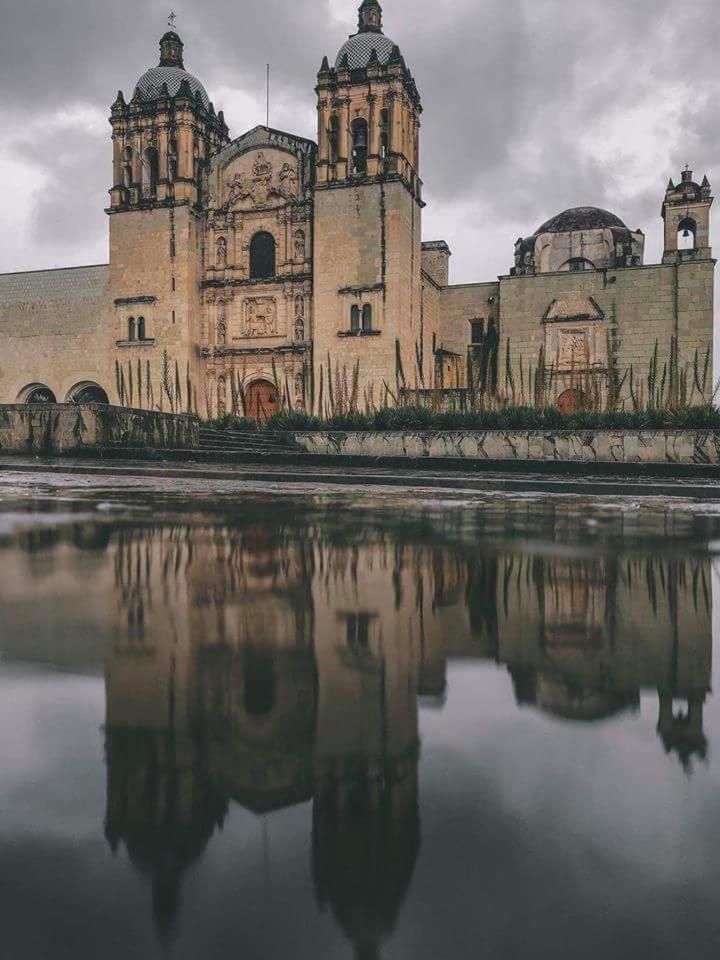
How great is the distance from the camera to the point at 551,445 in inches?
475

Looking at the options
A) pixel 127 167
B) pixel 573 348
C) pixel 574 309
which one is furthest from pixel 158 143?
pixel 573 348

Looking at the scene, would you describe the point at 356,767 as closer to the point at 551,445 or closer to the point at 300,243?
the point at 551,445

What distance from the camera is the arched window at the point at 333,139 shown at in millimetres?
29094

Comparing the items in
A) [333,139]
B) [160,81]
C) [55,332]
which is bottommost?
[55,332]

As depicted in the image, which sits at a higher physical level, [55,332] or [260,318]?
[260,318]

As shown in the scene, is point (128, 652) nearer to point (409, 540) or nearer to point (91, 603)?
point (91, 603)

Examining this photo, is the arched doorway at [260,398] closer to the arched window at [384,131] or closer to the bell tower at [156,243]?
the bell tower at [156,243]

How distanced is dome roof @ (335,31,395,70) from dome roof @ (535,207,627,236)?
383 inches

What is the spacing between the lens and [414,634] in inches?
86.0

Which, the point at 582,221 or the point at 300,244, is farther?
the point at 582,221

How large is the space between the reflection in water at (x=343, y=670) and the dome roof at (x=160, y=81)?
3316cm

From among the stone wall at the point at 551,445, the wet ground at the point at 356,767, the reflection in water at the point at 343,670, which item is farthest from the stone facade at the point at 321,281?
the wet ground at the point at 356,767

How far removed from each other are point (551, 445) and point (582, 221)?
79.3ft

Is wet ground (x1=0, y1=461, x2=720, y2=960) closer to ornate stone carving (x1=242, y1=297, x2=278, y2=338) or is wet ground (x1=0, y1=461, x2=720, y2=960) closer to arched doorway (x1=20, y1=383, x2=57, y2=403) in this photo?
ornate stone carving (x1=242, y1=297, x2=278, y2=338)
